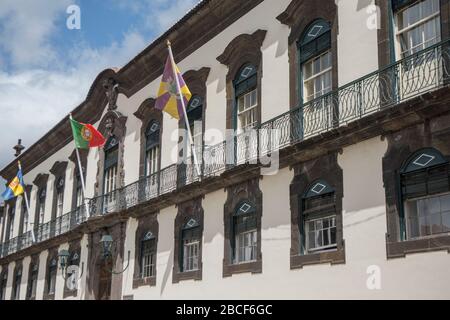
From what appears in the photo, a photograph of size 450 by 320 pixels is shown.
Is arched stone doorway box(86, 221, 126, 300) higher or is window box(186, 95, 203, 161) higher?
window box(186, 95, 203, 161)

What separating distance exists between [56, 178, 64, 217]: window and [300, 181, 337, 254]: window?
14.9 meters

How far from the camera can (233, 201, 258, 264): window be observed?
1392 centimetres

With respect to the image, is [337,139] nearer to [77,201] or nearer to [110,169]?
[110,169]

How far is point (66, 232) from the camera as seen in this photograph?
22984 mm

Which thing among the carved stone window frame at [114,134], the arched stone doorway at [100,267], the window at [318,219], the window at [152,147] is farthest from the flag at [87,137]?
the window at [318,219]

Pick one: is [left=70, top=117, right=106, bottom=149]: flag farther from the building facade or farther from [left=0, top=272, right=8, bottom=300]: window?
[left=0, top=272, right=8, bottom=300]: window

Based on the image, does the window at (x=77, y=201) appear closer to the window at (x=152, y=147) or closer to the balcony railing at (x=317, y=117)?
the balcony railing at (x=317, y=117)

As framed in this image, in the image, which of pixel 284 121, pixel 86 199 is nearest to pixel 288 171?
pixel 284 121

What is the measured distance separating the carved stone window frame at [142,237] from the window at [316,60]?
6563mm

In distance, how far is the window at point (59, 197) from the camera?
2550 cm

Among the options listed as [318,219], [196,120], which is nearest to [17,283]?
[196,120]

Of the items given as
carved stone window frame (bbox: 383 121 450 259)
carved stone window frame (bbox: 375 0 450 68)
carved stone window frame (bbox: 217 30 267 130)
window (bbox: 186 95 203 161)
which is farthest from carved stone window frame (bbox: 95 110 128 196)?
carved stone window frame (bbox: 383 121 450 259)

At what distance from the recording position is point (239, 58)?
50.0 ft
